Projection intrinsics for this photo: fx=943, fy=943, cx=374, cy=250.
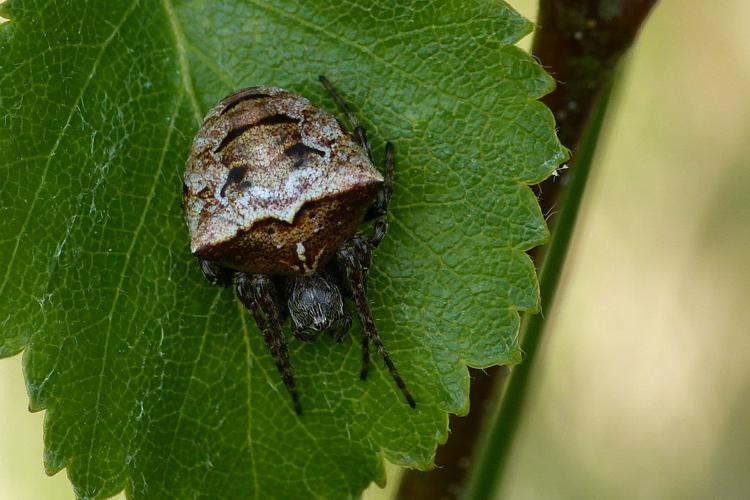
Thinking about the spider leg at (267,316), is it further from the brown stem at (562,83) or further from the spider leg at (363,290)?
the brown stem at (562,83)

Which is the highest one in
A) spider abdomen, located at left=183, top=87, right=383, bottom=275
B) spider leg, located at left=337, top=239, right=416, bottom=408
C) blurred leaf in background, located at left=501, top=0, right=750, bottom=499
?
spider abdomen, located at left=183, top=87, right=383, bottom=275

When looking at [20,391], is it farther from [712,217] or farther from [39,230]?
[712,217]

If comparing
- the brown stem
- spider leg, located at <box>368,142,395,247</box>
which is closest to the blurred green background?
the brown stem

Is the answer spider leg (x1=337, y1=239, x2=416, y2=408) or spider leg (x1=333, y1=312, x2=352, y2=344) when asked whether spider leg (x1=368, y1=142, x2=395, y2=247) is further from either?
spider leg (x1=333, y1=312, x2=352, y2=344)

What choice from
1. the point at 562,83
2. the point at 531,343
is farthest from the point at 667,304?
the point at 562,83

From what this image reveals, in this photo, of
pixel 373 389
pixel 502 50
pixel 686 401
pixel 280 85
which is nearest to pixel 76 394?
pixel 373 389

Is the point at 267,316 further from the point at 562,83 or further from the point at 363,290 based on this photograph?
the point at 562,83
